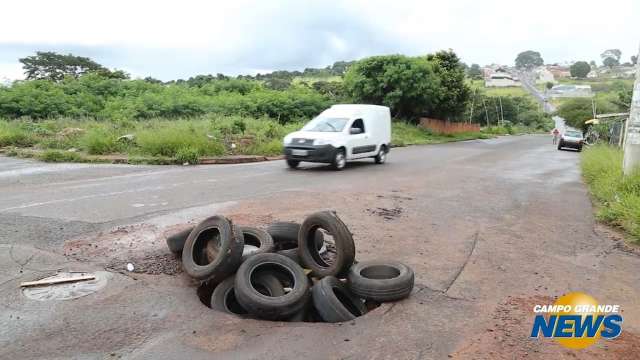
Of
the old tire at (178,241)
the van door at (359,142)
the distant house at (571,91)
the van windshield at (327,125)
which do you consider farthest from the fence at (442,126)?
the distant house at (571,91)

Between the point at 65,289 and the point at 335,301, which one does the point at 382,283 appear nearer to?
the point at 335,301

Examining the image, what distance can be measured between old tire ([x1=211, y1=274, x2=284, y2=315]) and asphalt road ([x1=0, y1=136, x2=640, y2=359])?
0.19 metres

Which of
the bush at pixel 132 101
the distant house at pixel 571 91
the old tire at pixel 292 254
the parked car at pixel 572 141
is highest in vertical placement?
the distant house at pixel 571 91

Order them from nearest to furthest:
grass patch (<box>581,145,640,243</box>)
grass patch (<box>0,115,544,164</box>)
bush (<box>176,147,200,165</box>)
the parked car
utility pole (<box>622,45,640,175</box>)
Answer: grass patch (<box>581,145,640,243</box>) < utility pole (<box>622,45,640,175</box>) < bush (<box>176,147,200,165</box>) < grass patch (<box>0,115,544,164</box>) < the parked car

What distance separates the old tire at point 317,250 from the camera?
16.0ft

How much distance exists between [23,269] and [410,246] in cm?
435

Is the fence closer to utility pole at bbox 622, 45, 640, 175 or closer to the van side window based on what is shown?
the van side window

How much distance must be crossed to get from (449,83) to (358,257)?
3903cm

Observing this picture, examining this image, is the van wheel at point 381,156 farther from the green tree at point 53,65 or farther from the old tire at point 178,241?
the green tree at point 53,65

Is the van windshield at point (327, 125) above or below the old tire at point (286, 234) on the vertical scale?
above

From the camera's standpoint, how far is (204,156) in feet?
54.7

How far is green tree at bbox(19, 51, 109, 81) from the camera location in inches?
1795

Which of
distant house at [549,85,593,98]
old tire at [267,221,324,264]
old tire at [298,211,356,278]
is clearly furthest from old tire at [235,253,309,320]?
distant house at [549,85,593,98]

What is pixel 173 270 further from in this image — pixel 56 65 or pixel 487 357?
pixel 56 65
